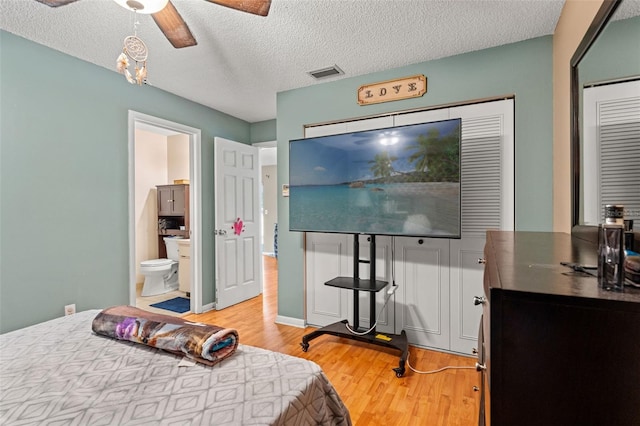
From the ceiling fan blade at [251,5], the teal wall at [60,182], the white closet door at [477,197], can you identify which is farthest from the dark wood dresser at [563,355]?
the teal wall at [60,182]

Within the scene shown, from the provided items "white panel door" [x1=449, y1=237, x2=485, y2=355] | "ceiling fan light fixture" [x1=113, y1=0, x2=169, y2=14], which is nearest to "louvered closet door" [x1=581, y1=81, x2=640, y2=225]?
"white panel door" [x1=449, y1=237, x2=485, y2=355]

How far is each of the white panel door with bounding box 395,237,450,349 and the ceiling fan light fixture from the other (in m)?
2.32

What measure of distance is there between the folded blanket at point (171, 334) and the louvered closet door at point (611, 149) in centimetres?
150

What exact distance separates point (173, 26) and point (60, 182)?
1.67 m

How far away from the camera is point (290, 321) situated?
10.9 feet

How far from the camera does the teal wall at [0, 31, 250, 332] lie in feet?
7.15

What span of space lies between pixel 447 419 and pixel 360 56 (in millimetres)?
2653

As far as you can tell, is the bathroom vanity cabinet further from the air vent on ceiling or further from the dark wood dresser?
the dark wood dresser

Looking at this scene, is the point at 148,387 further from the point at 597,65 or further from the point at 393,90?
the point at 393,90

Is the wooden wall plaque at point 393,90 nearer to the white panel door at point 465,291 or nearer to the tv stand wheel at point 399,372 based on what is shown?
the white panel door at point 465,291

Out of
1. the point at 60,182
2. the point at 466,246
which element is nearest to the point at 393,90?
the point at 466,246

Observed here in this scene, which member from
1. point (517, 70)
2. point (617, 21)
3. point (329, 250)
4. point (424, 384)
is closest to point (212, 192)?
point (329, 250)

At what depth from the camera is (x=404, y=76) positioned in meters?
2.76

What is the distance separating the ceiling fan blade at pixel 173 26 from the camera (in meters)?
1.56
